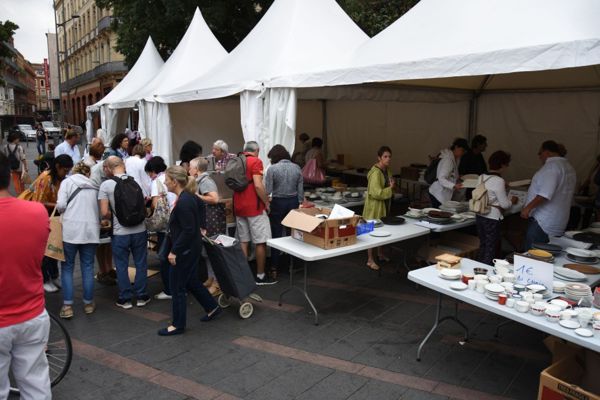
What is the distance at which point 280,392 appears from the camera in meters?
3.01

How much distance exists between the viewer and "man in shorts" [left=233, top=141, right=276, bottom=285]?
484cm

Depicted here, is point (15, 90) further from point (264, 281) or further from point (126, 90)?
point (264, 281)

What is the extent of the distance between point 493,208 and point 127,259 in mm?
3604

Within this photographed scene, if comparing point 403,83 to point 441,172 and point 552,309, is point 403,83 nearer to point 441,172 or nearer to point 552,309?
point 441,172

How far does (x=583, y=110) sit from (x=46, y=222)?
7217mm

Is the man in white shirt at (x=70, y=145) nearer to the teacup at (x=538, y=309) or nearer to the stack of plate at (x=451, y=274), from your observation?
the stack of plate at (x=451, y=274)

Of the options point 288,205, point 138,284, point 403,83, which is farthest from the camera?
point 403,83

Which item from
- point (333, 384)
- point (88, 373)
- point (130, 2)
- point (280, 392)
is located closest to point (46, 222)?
point (88, 373)

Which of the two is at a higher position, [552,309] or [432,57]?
[432,57]

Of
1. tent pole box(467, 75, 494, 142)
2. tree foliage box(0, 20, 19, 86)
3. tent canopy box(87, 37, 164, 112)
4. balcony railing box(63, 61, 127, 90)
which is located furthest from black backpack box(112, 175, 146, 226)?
balcony railing box(63, 61, 127, 90)

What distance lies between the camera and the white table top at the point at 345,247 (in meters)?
3.83

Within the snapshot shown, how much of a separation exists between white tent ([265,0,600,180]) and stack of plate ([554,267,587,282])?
1.43 m

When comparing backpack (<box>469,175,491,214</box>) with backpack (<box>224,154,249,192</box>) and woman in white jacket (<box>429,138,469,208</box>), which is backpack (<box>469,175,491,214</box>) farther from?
backpack (<box>224,154,249,192</box>)

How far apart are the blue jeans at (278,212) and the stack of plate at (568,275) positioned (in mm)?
2738
